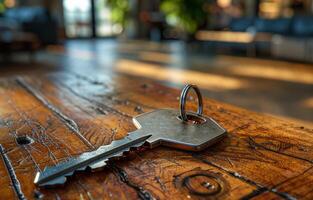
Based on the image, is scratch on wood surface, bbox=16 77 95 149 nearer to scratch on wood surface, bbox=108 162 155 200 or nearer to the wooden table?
the wooden table

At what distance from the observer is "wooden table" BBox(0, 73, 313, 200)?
0.48 meters

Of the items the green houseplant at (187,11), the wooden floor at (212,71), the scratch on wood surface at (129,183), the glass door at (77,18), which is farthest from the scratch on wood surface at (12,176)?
the glass door at (77,18)

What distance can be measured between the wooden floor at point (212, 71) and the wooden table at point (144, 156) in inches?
55.0

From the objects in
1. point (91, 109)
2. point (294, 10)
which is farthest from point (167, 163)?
point (294, 10)

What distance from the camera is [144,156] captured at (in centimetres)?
59

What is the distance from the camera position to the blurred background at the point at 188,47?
3.59 meters

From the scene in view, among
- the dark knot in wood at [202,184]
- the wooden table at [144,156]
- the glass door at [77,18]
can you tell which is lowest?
the dark knot in wood at [202,184]

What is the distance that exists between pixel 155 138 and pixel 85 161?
0.16m

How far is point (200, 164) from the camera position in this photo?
0.56 metres

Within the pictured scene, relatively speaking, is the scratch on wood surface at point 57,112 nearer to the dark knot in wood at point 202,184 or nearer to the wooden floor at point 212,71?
the dark knot in wood at point 202,184

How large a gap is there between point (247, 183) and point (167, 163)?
5.8 inches

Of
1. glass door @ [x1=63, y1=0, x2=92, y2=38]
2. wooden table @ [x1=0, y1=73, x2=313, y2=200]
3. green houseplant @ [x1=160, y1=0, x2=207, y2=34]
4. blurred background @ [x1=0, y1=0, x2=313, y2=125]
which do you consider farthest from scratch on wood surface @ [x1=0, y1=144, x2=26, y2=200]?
glass door @ [x1=63, y1=0, x2=92, y2=38]

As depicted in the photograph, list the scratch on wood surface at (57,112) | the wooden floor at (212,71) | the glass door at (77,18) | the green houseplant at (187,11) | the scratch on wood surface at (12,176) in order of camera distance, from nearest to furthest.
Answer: the scratch on wood surface at (12,176) → the scratch on wood surface at (57,112) → the wooden floor at (212,71) → the green houseplant at (187,11) → the glass door at (77,18)

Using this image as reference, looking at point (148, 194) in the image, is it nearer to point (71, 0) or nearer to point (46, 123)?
point (46, 123)
